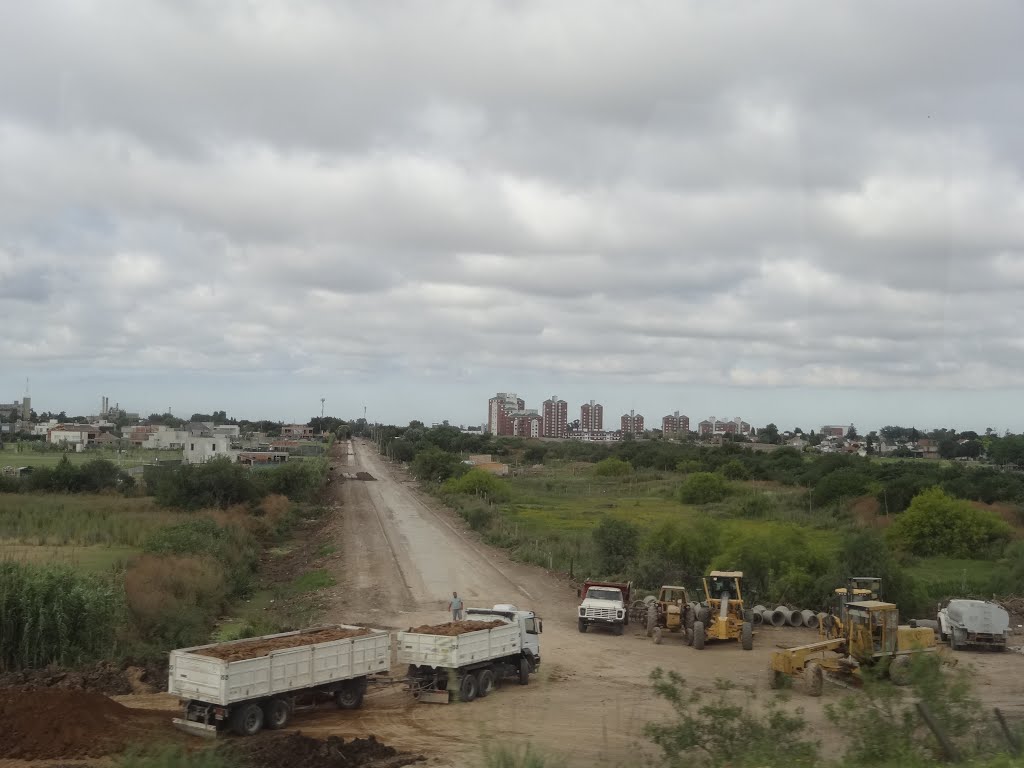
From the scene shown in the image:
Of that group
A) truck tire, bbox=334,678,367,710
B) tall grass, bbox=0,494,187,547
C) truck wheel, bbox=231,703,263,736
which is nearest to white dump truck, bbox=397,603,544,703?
truck tire, bbox=334,678,367,710

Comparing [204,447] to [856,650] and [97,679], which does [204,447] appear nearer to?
[97,679]

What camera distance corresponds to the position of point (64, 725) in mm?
15383

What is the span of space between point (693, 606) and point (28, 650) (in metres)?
18.6

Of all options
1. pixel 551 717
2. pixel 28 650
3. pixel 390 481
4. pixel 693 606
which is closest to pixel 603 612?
pixel 693 606

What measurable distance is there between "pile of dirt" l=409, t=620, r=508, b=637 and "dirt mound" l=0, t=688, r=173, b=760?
5.91 metres

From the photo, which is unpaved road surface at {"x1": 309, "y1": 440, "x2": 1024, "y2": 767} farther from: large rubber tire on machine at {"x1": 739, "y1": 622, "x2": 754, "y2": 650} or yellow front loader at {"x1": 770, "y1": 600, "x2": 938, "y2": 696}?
yellow front loader at {"x1": 770, "y1": 600, "x2": 938, "y2": 696}

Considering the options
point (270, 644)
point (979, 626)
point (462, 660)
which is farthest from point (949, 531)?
point (270, 644)

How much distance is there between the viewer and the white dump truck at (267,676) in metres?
16.0

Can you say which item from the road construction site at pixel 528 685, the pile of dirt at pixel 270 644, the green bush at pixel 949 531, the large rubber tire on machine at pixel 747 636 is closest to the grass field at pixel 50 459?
the road construction site at pixel 528 685

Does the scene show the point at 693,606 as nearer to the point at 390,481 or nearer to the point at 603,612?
the point at 603,612

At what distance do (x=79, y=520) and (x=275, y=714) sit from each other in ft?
129

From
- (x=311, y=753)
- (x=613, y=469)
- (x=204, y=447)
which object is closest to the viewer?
(x=311, y=753)

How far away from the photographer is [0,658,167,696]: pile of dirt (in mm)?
19328

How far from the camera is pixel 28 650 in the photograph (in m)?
21.3
